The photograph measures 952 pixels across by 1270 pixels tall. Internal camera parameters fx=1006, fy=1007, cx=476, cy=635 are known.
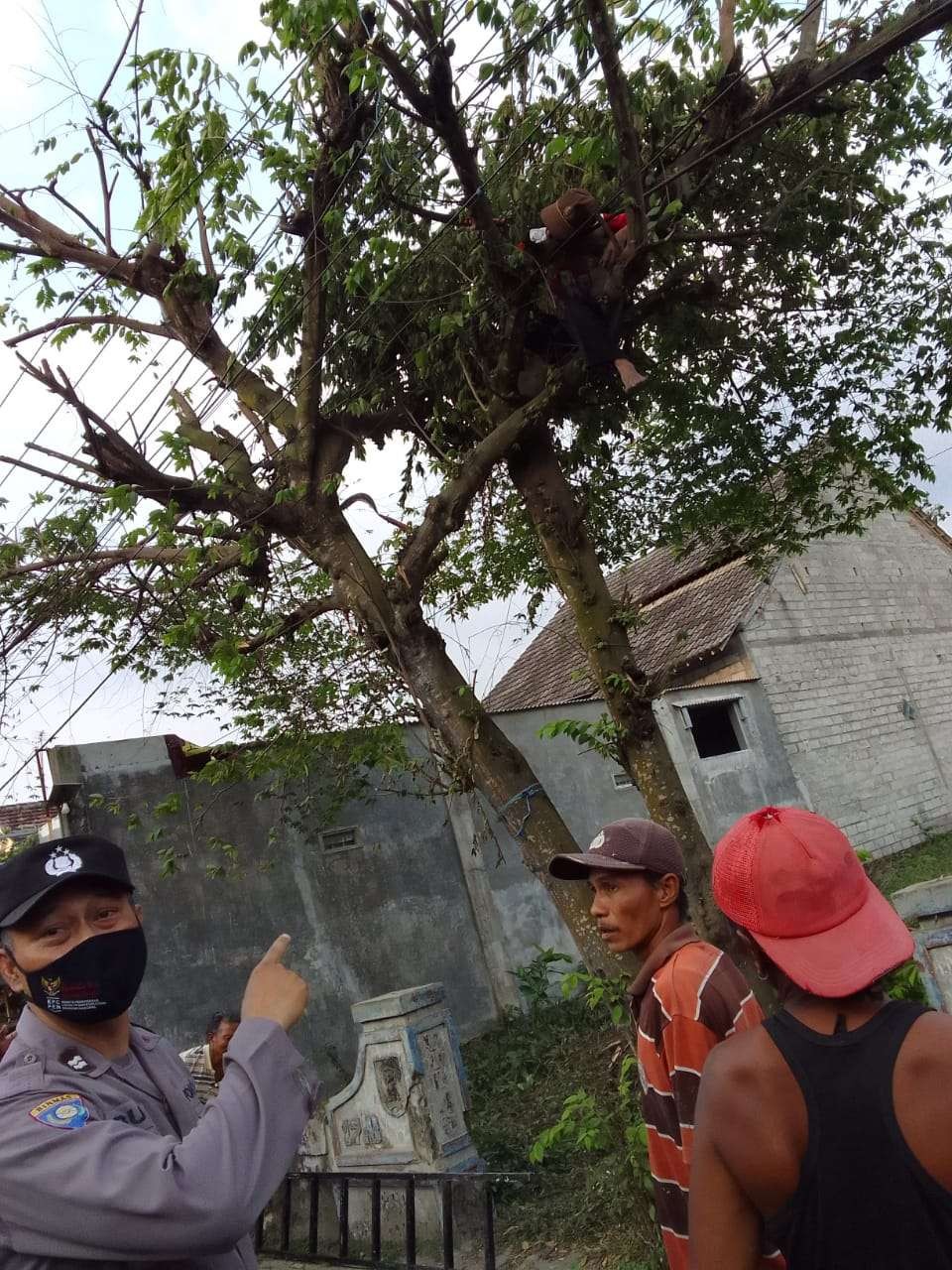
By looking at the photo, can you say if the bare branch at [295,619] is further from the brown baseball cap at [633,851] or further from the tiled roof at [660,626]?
the tiled roof at [660,626]

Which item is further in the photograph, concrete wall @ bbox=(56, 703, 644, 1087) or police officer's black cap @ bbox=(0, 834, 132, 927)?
concrete wall @ bbox=(56, 703, 644, 1087)

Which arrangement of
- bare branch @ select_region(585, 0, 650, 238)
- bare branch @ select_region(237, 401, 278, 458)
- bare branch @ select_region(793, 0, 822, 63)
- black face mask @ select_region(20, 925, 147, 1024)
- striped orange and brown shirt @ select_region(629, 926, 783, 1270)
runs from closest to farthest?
black face mask @ select_region(20, 925, 147, 1024), striped orange and brown shirt @ select_region(629, 926, 783, 1270), bare branch @ select_region(585, 0, 650, 238), bare branch @ select_region(793, 0, 822, 63), bare branch @ select_region(237, 401, 278, 458)

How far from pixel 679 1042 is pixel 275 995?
1.17m

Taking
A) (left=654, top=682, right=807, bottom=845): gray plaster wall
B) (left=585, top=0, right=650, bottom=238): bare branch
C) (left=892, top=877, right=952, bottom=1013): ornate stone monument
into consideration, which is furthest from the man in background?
(left=654, top=682, right=807, bottom=845): gray plaster wall

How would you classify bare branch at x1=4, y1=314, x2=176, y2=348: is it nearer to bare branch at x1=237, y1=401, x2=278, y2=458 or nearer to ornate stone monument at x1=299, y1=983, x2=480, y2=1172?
bare branch at x1=237, y1=401, x2=278, y2=458

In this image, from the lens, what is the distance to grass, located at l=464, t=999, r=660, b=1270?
5258mm

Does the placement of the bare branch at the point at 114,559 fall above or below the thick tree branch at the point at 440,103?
below

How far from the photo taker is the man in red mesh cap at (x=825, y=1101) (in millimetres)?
1515

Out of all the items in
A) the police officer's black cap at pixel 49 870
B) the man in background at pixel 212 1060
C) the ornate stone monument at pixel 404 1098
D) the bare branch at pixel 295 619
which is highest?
the bare branch at pixel 295 619

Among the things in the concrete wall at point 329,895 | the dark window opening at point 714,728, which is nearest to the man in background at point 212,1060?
the concrete wall at point 329,895

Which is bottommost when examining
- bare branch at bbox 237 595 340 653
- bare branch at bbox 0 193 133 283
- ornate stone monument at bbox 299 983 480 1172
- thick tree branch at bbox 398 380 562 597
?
ornate stone monument at bbox 299 983 480 1172

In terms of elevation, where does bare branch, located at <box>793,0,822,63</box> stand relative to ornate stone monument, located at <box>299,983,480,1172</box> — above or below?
above

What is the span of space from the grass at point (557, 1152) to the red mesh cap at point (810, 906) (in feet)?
11.9

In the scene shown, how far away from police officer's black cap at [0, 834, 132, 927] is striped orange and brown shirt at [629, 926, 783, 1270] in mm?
1365
